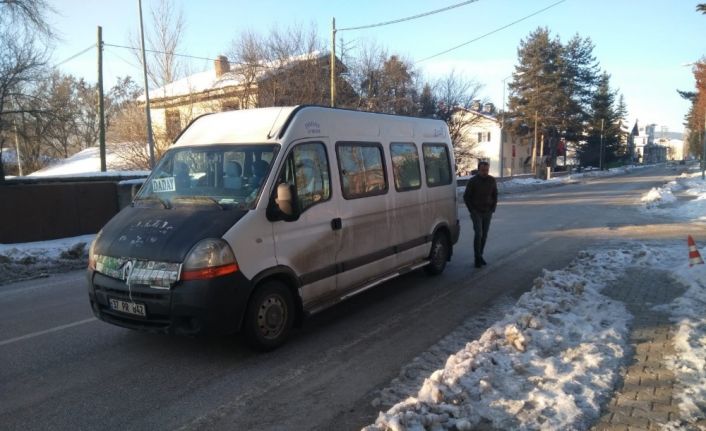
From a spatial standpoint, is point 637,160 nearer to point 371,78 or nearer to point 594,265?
point 371,78

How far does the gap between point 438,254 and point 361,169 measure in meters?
2.66

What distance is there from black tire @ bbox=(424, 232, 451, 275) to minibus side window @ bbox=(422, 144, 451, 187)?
0.88 m

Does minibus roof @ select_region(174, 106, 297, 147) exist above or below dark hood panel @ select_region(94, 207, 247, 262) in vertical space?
above

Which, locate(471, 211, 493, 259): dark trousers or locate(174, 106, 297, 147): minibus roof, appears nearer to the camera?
locate(174, 106, 297, 147): minibus roof

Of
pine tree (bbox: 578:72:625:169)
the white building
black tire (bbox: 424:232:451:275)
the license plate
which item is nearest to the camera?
the license plate

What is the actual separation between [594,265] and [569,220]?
8192mm

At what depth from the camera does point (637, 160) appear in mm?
129125

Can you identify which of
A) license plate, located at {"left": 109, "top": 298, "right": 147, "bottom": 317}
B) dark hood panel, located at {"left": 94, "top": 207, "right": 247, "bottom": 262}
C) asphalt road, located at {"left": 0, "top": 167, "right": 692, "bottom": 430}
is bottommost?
asphalt road, located at {"left": 0, "top": 167, "right": 692, "bottom": 430}

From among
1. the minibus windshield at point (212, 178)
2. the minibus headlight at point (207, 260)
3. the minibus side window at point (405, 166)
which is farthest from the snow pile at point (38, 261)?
the minibus side window at point (405, 166)

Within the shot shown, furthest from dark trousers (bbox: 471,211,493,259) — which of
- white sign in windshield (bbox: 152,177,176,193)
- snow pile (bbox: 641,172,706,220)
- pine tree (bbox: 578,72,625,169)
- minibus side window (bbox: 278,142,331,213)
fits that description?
pine tree (bbox: 578,72,625,169)

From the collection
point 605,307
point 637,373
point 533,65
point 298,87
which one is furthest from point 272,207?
point 533,65

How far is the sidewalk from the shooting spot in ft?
11.1

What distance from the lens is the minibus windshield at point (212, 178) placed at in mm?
4917

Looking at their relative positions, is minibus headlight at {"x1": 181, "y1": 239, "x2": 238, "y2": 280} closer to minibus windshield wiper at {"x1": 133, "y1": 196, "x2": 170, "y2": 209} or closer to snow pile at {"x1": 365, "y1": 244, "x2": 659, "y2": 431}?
minibus windshield wiper at {"x1": 133, "y1": 196, "x2": 170, "y2": 209}
